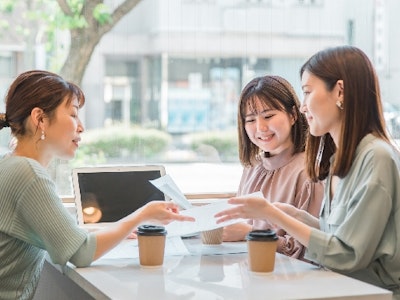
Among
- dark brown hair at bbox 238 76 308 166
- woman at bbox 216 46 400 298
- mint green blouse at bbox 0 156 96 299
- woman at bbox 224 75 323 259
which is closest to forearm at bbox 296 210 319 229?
woman at bbox 216 46 400 298

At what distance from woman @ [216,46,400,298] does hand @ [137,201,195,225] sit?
0.46ft

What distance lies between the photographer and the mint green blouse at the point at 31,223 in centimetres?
209

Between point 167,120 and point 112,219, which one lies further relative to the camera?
point 167,120

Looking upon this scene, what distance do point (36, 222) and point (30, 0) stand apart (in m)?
1.34

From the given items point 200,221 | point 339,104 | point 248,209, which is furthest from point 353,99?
point 200,221

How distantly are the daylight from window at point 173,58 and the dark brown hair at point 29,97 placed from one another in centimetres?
89

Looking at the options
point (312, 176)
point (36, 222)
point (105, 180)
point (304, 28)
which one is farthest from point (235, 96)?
point (36, 222)

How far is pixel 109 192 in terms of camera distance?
2.90 metres

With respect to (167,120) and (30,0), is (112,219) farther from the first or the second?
(30,0)

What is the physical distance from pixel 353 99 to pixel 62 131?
2.74 feet

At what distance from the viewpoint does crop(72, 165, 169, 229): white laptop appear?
113 inches

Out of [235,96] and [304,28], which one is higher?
[304,28]

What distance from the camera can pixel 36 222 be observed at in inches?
82.8

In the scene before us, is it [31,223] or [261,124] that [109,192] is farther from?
[31,223]
